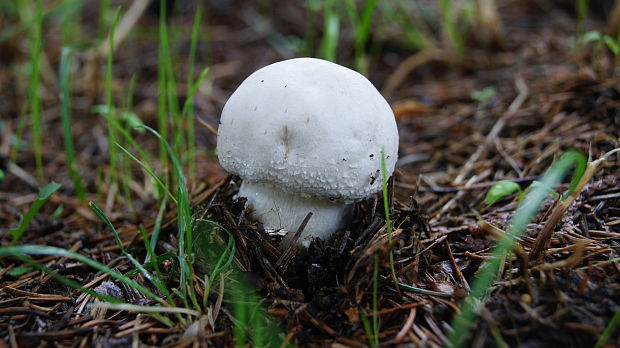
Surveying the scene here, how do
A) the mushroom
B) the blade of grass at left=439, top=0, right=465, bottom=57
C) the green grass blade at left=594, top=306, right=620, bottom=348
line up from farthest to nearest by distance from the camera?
the blade of grass at left=439, top=0, right=465, bottom=57, the mushroom, the green grass blade at left=594, top=306, right=620, bottom=348

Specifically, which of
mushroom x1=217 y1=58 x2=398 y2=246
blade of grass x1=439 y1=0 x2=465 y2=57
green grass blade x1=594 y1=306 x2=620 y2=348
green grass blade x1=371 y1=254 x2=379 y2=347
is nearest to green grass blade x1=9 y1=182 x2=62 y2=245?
mushroom x1=217 y1=58 x2=398 y2=246

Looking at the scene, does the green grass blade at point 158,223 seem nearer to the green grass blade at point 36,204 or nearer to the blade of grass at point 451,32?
the green grass blade at point 36,204

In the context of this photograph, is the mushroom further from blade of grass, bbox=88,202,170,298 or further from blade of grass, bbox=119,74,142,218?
blade of grass, bbox=119,74,142,218

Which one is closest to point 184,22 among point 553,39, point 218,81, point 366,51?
point 218,81

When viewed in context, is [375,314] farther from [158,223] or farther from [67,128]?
[67,128]

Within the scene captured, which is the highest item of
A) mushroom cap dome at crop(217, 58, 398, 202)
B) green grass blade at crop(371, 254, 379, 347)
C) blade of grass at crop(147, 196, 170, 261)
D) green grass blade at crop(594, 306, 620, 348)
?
mushroom cap dome at crop(217, 58, 398, 202)

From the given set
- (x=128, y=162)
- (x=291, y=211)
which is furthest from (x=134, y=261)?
(x=128, y=162)

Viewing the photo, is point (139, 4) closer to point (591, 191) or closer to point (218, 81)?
point (218, 81)

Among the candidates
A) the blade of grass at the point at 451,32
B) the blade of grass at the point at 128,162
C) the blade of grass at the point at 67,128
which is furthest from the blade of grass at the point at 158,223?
the blade of grass at the point at 451,32

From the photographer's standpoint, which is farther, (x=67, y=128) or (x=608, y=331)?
(x=67, y=128)
